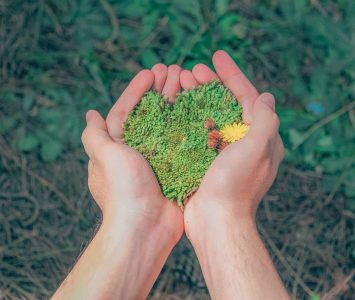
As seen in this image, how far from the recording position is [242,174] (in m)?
1.76

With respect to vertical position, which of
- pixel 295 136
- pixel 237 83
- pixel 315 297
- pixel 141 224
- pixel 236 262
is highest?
pixel 237 83

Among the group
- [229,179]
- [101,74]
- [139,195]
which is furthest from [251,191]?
[101,74]

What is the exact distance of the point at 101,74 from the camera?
232 centimetres

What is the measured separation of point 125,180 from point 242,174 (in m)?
0.34

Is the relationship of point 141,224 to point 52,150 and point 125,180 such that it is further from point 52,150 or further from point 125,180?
point 52,150

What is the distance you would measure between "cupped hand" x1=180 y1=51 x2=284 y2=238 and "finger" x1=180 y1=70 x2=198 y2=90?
192 millimetres

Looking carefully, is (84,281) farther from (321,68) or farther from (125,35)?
(321,68)

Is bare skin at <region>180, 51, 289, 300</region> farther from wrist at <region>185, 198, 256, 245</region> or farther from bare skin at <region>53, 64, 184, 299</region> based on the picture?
bare skin at <region>53, 64, 184, 299</region>

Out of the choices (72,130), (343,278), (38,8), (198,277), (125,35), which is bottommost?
(343,278)

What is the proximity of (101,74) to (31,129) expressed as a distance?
1.10 ft

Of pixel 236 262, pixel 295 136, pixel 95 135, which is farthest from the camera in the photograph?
pixel 295 136

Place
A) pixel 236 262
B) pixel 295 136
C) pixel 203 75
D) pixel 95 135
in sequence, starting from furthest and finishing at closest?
pixel 295 136 → pixel 203 75 → pixel 95 135 → pixel 236 262

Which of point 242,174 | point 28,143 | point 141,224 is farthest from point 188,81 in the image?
point 28,143

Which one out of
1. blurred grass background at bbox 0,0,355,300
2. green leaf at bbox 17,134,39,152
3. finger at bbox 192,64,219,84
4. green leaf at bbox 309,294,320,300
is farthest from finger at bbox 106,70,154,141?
green leaf at bbox 309,294,320,300
